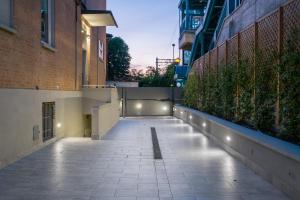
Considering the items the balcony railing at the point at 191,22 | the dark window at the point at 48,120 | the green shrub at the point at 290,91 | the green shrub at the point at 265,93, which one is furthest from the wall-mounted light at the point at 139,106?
the green shrub at the point at 290,91

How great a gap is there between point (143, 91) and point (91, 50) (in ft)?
27.6

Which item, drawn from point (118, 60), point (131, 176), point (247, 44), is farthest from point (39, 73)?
point (118, 60)

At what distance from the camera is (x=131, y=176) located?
7.11 m

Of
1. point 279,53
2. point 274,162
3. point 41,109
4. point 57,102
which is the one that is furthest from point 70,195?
point 57,102

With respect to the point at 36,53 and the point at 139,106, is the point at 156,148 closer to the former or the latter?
the point at 36,53

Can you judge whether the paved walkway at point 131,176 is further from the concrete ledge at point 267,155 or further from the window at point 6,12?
the window at point 6,12

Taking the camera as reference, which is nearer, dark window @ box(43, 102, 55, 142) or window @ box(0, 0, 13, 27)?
window @ box(0, 0, 13, 27)

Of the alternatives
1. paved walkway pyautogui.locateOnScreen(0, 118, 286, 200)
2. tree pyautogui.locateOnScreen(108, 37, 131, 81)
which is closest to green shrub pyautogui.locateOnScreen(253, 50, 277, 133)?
paved walkway pyautogui.locateOnScreen(0, 118, 286, 200)

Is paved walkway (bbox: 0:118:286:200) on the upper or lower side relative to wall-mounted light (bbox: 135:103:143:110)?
lower

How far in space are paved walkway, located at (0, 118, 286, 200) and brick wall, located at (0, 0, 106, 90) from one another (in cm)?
195

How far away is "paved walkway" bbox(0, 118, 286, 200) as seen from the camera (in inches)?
231

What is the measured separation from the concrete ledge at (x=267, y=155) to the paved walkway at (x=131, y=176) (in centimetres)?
16

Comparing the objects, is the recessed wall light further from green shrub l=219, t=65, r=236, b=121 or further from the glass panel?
the glass panel

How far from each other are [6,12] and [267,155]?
6.08m
